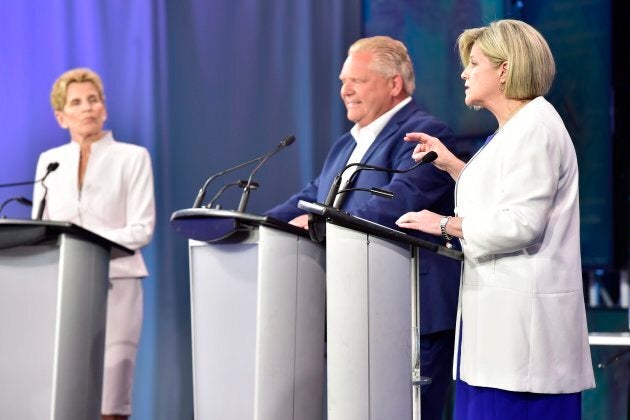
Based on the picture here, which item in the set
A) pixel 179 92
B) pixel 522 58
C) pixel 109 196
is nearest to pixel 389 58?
pixel 522 58

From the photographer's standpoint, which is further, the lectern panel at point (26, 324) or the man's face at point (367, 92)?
the man's face at point (367, 92)

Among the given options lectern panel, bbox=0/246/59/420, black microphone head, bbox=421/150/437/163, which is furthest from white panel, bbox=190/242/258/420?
black microphone head, bbox=421/150/437/163

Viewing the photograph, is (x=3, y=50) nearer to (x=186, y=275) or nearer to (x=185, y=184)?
(x=185, y=184)

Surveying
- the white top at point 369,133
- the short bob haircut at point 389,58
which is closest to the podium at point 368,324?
the white top at point 369,133

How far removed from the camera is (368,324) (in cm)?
229

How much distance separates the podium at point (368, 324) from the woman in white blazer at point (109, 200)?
182 centimetres

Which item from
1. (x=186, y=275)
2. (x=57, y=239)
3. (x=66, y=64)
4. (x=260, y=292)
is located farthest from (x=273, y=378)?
(x=66, y=64)

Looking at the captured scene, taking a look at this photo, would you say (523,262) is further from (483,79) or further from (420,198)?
(420,198)

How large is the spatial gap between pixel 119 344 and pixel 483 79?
7.20 ft

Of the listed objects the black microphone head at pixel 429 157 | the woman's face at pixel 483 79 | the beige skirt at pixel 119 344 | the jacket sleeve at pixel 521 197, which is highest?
the woman's face at pixel 483 79

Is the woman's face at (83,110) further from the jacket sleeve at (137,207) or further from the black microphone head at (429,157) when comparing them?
the black microphone head at (429,157)

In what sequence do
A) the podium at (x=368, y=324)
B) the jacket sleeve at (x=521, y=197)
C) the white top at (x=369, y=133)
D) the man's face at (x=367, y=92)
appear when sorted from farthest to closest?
the man's face at (x=367, y=92) < the white top at (x=369, y=133) < the podium at (x=368, y=324) < the jacket sleeve at (x=521, y=197)

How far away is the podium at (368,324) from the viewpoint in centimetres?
228

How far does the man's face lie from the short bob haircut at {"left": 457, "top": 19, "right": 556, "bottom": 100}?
1.10 m
